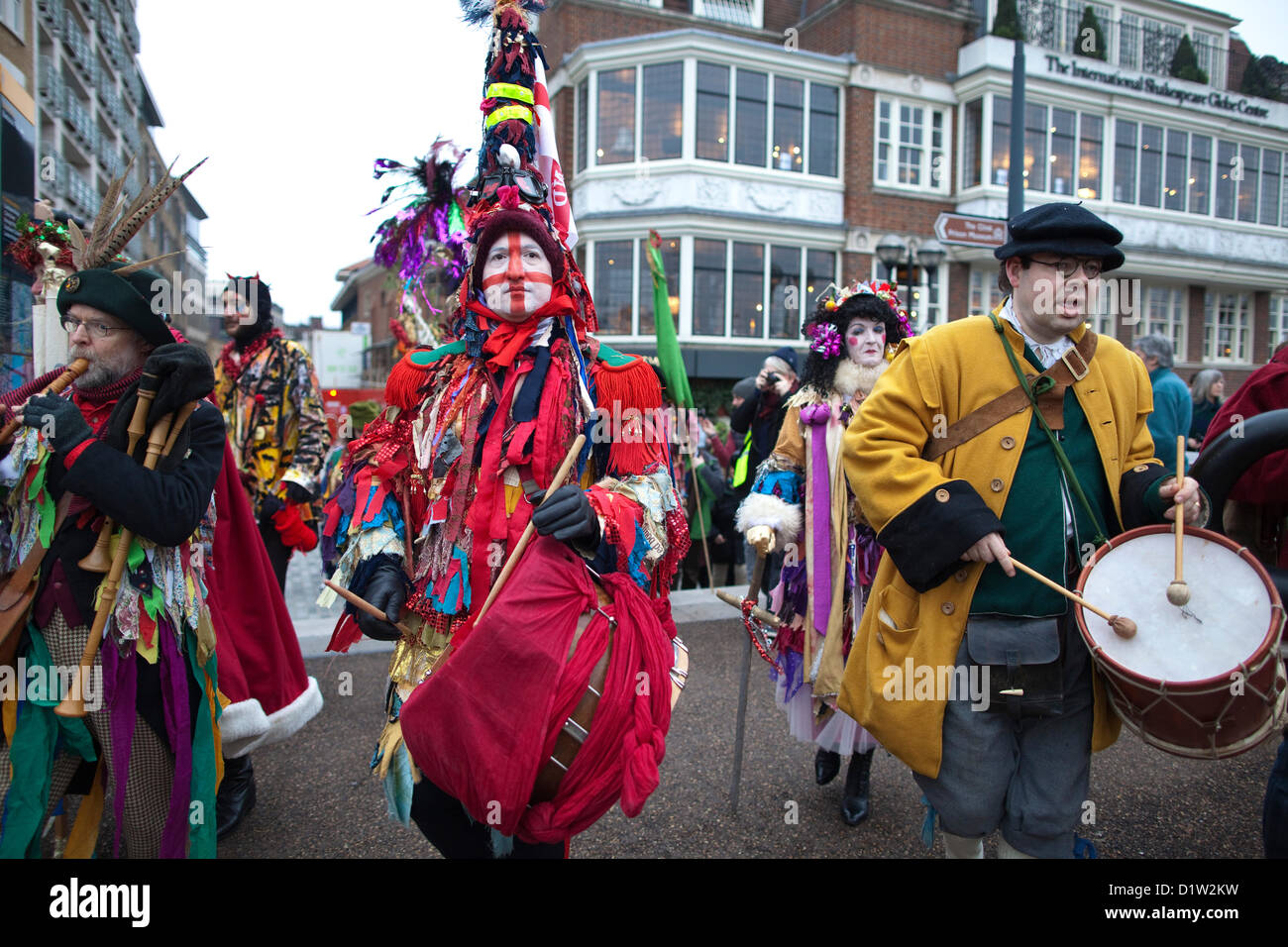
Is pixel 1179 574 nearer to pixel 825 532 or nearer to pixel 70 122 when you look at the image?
pixel 825 532

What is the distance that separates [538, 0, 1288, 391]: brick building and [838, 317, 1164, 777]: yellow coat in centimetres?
1314

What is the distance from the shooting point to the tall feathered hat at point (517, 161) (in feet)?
7.97

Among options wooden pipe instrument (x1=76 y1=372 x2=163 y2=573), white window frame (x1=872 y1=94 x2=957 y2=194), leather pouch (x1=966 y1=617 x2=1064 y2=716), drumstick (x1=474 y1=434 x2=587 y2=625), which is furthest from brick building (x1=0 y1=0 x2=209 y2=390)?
white window frame (x1=872 y1=94 x2=957 y2=194)

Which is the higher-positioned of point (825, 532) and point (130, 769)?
point (825, 532)

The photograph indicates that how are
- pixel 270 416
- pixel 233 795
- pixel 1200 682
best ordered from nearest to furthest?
pixel 1200 682 < pixel 233 795 < pixel 270 416

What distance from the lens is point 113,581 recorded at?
2379 millimetres

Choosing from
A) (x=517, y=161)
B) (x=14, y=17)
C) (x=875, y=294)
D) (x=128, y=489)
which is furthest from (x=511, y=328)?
(x=14, y=17)

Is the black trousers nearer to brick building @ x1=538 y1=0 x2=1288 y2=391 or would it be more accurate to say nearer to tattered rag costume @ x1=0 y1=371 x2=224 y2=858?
tattered rag costume @ x1=0 y1=371 x2=224 y2=858

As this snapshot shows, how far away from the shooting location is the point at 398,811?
7.29 ft

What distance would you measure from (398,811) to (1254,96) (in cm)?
2819

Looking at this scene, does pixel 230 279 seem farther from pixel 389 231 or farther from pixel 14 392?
pixel 14 392

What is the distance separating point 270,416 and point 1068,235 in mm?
4075

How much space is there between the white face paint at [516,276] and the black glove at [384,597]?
0.84 meters

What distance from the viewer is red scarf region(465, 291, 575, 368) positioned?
2.40m
